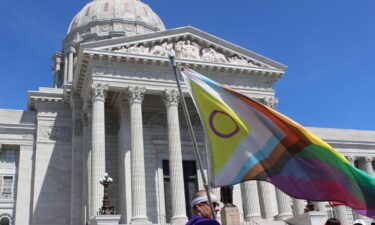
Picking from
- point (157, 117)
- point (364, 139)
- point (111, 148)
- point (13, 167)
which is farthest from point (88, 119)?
point (364, 139)

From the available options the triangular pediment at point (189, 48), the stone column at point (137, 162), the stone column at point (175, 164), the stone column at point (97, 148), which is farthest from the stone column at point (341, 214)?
the stone column at point (97, 148)

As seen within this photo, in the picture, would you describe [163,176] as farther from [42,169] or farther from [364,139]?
[364,139]

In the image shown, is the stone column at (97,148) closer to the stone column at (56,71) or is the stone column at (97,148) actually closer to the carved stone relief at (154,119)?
the carved stone relief at (154,119)

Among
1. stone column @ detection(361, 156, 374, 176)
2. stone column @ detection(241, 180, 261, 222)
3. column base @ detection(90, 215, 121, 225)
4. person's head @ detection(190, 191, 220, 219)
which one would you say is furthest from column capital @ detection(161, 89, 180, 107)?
stone column @ detection(361, 156, 374, 176)

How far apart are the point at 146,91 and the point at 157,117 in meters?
4.23

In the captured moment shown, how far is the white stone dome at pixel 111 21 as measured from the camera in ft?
167

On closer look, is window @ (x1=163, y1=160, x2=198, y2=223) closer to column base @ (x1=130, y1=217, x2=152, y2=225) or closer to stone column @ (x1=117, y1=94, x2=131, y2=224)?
stone column @ (x1=117, y1=94, x2=131, y2=224)

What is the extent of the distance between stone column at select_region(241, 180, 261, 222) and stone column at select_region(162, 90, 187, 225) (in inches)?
176

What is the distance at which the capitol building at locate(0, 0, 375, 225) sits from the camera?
2748 centimetres

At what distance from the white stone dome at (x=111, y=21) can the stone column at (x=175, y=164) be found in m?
21.4

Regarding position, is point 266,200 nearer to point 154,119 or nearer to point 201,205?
point 154,119

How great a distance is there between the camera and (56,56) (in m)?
53.6

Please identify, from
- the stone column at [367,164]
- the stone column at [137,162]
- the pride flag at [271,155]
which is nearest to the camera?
the pride flag at [271,155]

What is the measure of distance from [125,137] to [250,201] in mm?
8970
